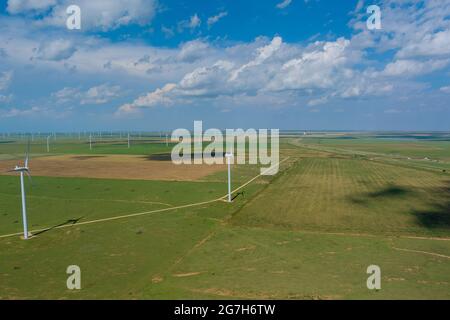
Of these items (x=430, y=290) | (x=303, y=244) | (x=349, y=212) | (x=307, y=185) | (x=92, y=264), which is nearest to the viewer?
(x=430, y=290)

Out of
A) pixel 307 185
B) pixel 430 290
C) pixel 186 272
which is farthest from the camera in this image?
pixel 307 185

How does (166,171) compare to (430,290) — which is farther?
(166,171)

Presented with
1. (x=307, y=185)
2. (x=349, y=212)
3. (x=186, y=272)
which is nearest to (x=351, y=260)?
(x=186, y=272)

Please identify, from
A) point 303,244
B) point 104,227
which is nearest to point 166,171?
Result: point 104,227

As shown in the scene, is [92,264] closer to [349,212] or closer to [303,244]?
[303,244]
